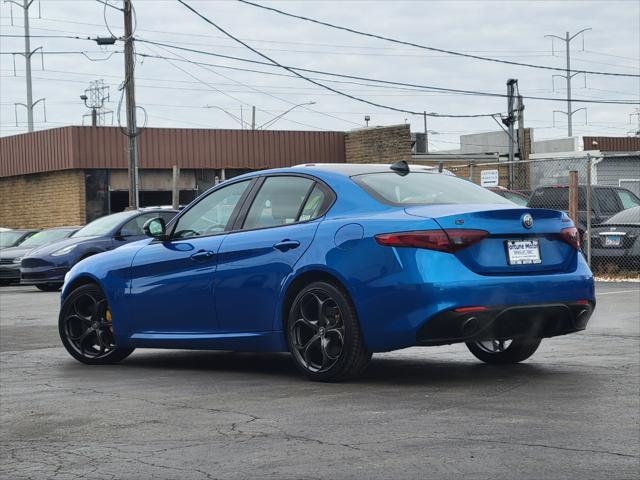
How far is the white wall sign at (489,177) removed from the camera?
24078 mm

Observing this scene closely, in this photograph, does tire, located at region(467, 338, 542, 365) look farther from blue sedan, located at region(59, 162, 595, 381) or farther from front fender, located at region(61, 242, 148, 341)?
front fender, located at region(61, 242, 148, 341)

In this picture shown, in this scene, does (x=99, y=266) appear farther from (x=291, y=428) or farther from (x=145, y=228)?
(x=291, y=428)

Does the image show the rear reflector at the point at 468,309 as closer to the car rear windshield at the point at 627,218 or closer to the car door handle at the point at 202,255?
the car door handle at the point at 202,255

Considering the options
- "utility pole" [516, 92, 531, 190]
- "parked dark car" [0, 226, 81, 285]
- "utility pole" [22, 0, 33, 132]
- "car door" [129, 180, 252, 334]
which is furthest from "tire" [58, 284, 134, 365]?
"utility pole" [22, 0, 33, 132]

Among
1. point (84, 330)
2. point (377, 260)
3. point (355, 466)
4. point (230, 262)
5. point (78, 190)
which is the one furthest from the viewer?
point (78, 190)

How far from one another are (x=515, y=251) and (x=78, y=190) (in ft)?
105

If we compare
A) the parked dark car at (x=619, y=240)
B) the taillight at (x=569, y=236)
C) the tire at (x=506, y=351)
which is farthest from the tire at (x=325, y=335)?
the parked dark car at (x=619, y=240)

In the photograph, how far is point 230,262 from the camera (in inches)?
350

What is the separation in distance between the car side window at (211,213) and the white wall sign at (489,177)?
590 inches

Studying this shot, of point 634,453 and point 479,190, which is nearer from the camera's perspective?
point 634,453

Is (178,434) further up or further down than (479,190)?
further down

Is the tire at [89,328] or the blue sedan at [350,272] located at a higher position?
the blue sedan at [350,272]

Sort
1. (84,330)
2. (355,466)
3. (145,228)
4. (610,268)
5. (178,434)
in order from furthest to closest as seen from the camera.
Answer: (610,268) < (84,330) < (145,228) < (178,434) < (355,466)

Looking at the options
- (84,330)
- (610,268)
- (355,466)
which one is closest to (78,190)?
(610,268)
